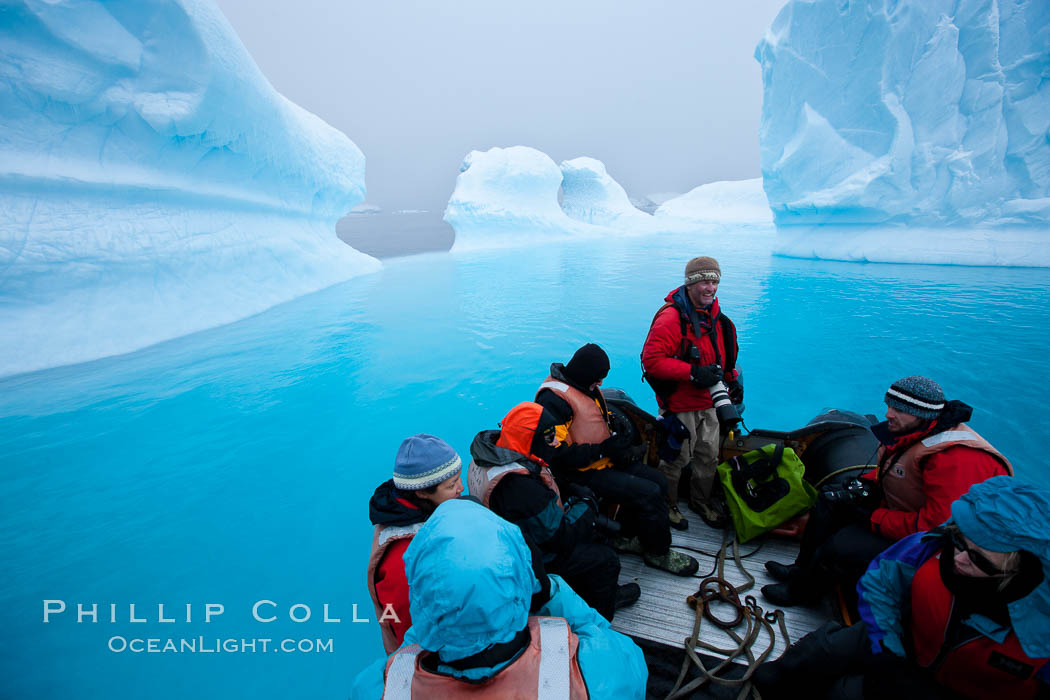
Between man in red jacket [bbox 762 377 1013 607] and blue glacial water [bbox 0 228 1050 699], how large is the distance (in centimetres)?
264

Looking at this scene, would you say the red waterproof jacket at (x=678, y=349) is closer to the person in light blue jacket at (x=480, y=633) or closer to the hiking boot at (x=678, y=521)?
the hiking boot at (x=678, y=521)

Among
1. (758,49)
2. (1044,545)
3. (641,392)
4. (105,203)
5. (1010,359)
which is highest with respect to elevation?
(758,49)

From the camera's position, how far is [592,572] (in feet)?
6.54

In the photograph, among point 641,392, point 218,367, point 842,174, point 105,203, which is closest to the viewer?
point 641,392

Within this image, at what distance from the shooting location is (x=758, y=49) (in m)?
18.1

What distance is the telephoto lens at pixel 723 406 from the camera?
8.39 feet

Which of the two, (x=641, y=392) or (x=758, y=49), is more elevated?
(x=758, y=49)

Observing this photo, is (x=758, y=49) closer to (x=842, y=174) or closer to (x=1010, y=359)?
(x=842, y=174)

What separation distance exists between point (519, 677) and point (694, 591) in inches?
62.1

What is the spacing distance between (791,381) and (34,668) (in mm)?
7862

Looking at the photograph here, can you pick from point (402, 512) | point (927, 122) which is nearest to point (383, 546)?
point (402, 512)

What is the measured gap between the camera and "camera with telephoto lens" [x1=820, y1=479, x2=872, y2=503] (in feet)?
6.80

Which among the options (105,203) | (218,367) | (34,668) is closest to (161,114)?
(105,203)

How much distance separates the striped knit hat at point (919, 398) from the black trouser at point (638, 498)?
1.17 meters
